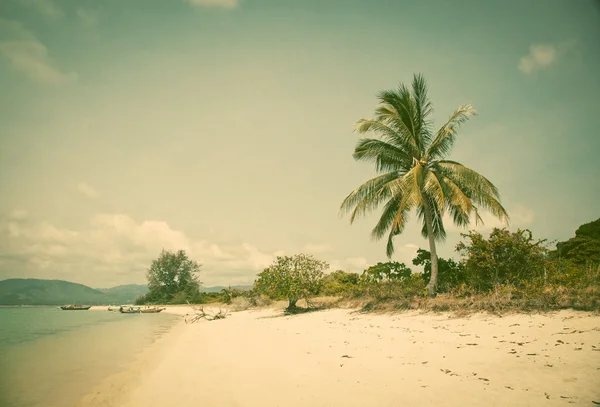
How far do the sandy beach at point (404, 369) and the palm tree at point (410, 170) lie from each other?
18.0 ft

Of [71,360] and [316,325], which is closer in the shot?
[71,360]

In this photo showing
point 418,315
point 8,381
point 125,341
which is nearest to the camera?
point 8,381

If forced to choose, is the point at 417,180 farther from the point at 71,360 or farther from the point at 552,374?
the point at 71,360

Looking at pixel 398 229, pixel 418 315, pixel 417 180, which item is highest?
pixel 417 180

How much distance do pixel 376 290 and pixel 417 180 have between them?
624 centimetres

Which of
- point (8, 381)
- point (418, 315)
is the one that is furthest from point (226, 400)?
point (418, 315)

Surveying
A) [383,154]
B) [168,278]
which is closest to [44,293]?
[168,278]

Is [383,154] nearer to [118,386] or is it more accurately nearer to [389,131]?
[389,131]

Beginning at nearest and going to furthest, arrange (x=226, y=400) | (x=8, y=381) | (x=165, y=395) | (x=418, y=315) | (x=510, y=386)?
(x=510, y=386)
(x=226, y=400)
(x=165, y=395)
(x=8, y=381)
(x=418, y=315)

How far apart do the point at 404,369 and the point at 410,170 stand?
10.1 m

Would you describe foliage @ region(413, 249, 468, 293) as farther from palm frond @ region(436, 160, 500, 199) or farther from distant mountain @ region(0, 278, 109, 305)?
distant mountain @ region(0, 278, 109, 305)

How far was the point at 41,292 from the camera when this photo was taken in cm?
13475

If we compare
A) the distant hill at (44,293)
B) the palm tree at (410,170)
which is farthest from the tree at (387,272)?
the distant hill at (44,293)

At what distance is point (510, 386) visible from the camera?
4316mm
